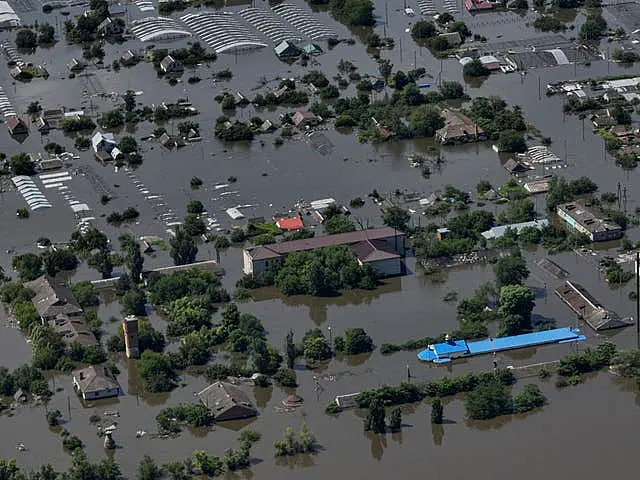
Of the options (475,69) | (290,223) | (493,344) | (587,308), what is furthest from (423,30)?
(493,344)

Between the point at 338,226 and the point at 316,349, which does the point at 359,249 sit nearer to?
the point at 338,226

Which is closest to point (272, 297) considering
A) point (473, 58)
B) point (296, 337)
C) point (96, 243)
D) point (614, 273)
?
point (296, 337)

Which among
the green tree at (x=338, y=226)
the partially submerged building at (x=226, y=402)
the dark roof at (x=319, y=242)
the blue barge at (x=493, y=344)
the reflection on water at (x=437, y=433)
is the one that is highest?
the dark roof at (x=319, y=242)

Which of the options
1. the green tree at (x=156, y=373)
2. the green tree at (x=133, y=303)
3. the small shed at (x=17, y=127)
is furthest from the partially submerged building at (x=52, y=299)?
the small shed at (x=17, y=127)

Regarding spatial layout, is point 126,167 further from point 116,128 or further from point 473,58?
point 473,58

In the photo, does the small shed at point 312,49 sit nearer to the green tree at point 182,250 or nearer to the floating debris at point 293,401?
the green tree at point 182,250

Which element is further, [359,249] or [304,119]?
[304,119]

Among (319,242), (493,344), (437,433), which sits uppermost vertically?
(319,242)
